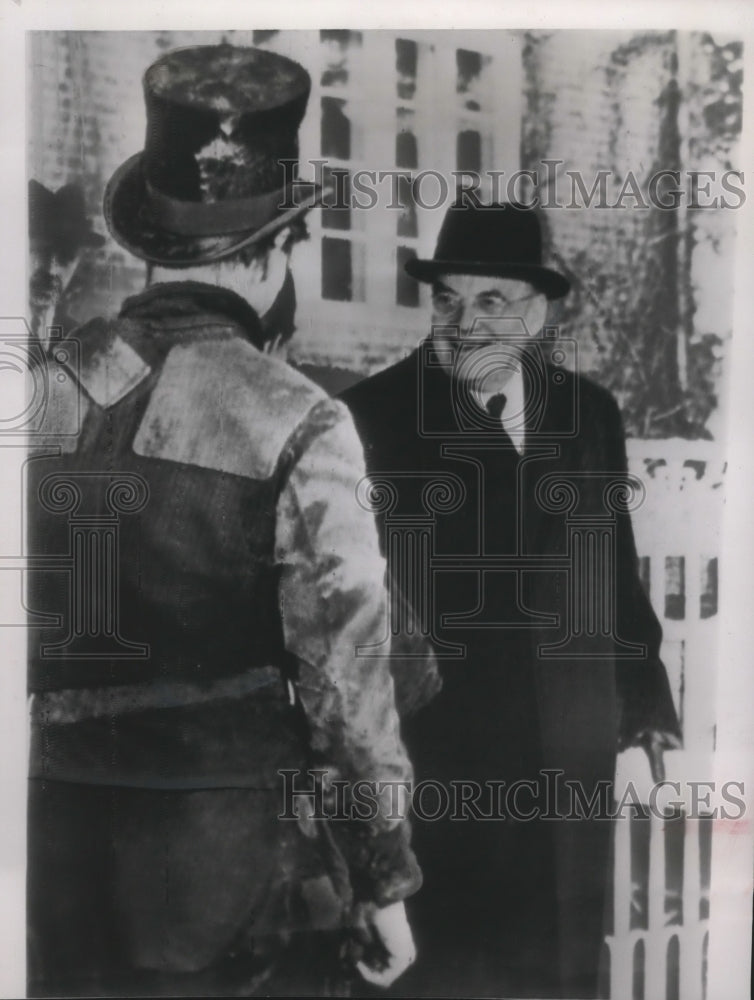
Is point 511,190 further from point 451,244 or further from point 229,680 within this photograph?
Answer: point 229,680

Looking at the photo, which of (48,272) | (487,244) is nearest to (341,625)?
(487,244)

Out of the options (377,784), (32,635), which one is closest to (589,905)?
(377,784)

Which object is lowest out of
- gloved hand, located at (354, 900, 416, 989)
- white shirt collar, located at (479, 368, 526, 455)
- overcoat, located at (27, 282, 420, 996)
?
gloved hand, located at (354, 900, 416, 989)

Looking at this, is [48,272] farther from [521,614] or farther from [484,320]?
[521,614]

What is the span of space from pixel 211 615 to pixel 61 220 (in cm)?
125

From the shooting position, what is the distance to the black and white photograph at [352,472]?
2668 mm

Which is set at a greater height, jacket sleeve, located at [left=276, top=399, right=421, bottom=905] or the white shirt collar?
the white shirt collar

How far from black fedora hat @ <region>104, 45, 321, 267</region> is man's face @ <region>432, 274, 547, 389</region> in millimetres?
497

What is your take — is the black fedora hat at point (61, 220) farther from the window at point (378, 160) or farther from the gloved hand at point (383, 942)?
the gloved hand at point (383, 942)

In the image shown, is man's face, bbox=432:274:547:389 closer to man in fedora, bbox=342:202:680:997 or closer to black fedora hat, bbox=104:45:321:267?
man in fedora, bbox=342:202:680:997

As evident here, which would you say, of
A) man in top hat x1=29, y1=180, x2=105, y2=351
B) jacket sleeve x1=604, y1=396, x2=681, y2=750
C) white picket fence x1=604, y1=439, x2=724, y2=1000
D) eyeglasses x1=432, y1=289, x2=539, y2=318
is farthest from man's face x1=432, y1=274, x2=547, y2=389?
man in top hat x1=29, y1=180, x2=105, y2=351

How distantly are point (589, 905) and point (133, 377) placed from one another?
2103mm

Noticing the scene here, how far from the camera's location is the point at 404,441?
2674 mm

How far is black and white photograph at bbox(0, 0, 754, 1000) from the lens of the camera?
2.67 metres
